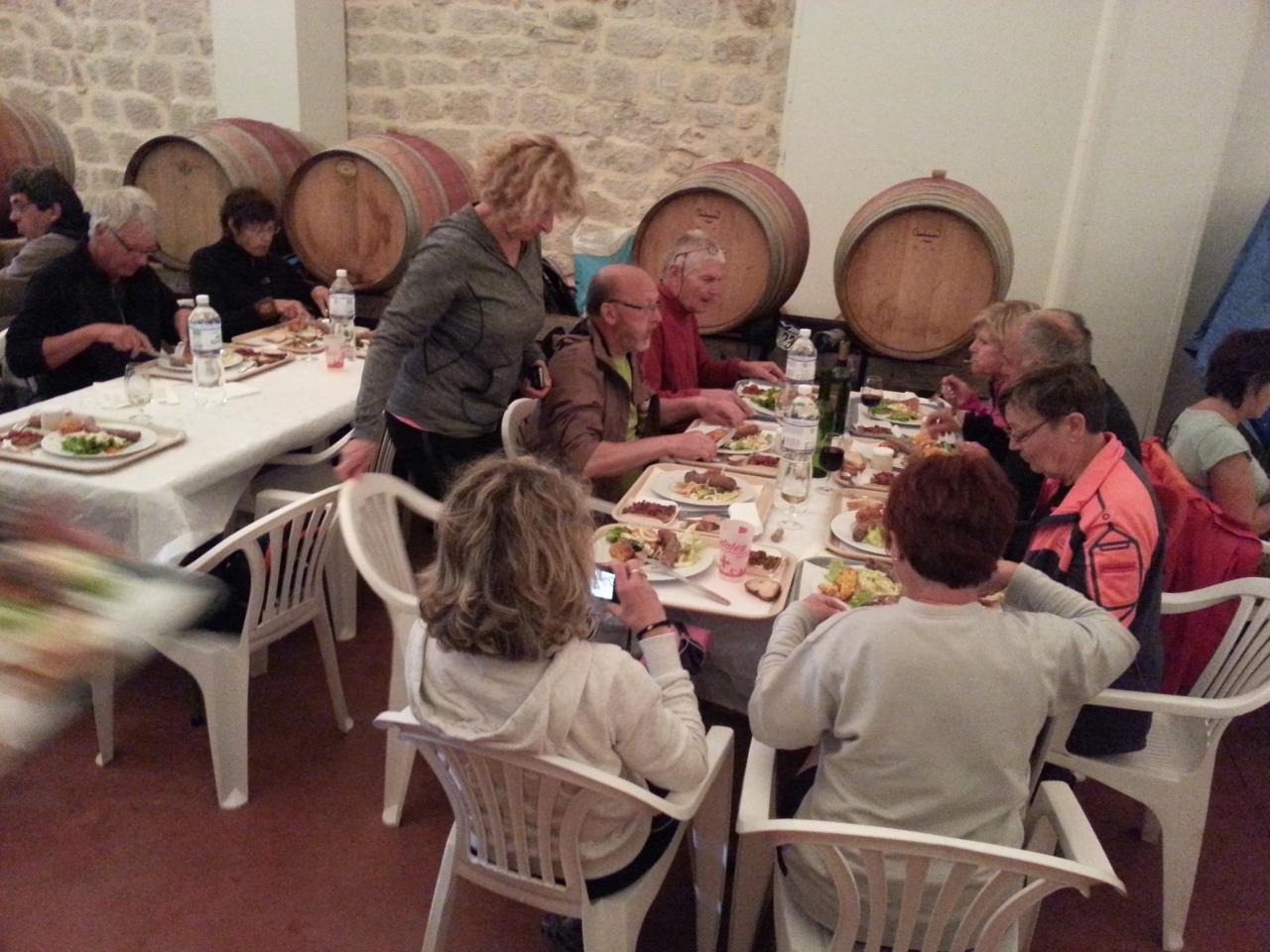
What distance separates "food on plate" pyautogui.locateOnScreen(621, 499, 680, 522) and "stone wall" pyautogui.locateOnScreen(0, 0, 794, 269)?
297cm

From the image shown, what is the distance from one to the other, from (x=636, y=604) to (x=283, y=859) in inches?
46.1

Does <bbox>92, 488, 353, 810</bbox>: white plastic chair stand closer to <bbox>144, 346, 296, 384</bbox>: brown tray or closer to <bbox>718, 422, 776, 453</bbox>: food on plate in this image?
<bbox>144, 346, 296, 384</bbox>: brown tray

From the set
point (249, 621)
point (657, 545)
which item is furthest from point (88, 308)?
point (657, 545)

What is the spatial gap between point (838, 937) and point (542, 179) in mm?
1954

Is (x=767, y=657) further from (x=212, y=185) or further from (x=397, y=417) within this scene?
(x=212, y=185)

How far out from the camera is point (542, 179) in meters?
2.59

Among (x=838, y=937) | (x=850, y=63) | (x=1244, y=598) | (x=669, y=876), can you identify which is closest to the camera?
(x=838, y=937)

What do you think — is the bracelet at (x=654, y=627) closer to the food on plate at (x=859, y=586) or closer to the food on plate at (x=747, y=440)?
the food on plate at (x=859, y=586)

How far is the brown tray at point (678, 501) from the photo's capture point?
2.29 meters

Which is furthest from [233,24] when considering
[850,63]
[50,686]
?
[50,686]

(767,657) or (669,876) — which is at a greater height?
(767,657)

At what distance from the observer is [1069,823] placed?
1560 millimetres

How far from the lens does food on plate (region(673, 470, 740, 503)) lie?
2441mm

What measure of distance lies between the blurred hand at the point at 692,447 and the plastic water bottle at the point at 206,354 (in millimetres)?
1487
